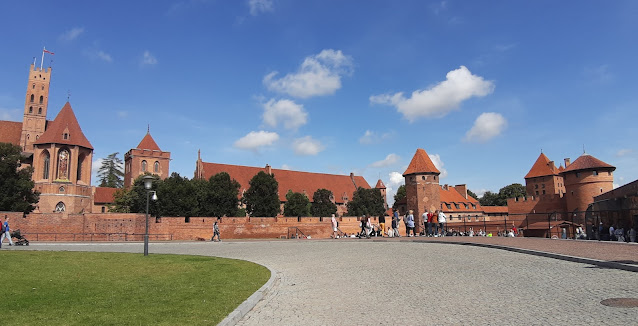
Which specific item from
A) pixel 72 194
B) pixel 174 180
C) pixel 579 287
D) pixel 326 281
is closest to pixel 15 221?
pixel 174 180

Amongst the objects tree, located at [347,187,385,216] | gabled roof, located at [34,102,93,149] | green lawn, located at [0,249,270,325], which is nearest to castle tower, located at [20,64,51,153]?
gabled roof, located at [34,102,93,149]

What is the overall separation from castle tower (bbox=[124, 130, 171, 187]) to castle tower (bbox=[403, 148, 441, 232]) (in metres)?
45.3

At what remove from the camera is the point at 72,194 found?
58.6 m

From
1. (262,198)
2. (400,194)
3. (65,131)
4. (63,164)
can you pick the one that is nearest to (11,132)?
(65,131)

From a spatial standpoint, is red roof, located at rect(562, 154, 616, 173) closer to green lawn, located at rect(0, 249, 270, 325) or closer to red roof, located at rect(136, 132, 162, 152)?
green lawn, located at rect(0, 249, 270, 325)

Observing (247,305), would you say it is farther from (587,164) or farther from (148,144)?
(148,144)

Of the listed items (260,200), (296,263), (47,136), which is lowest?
(296,263)

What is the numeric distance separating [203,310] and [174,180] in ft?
154

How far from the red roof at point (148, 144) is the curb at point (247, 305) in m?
73.7

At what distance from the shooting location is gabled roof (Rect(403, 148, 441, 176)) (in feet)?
189

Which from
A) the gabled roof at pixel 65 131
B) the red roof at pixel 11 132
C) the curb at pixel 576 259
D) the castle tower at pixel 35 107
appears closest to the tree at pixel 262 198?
the gabled roof at pixel 65 131

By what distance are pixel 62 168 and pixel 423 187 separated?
5065 centimetres

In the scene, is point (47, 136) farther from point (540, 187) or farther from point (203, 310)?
point (540, 187)

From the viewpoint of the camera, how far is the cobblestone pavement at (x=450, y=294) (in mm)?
5977
